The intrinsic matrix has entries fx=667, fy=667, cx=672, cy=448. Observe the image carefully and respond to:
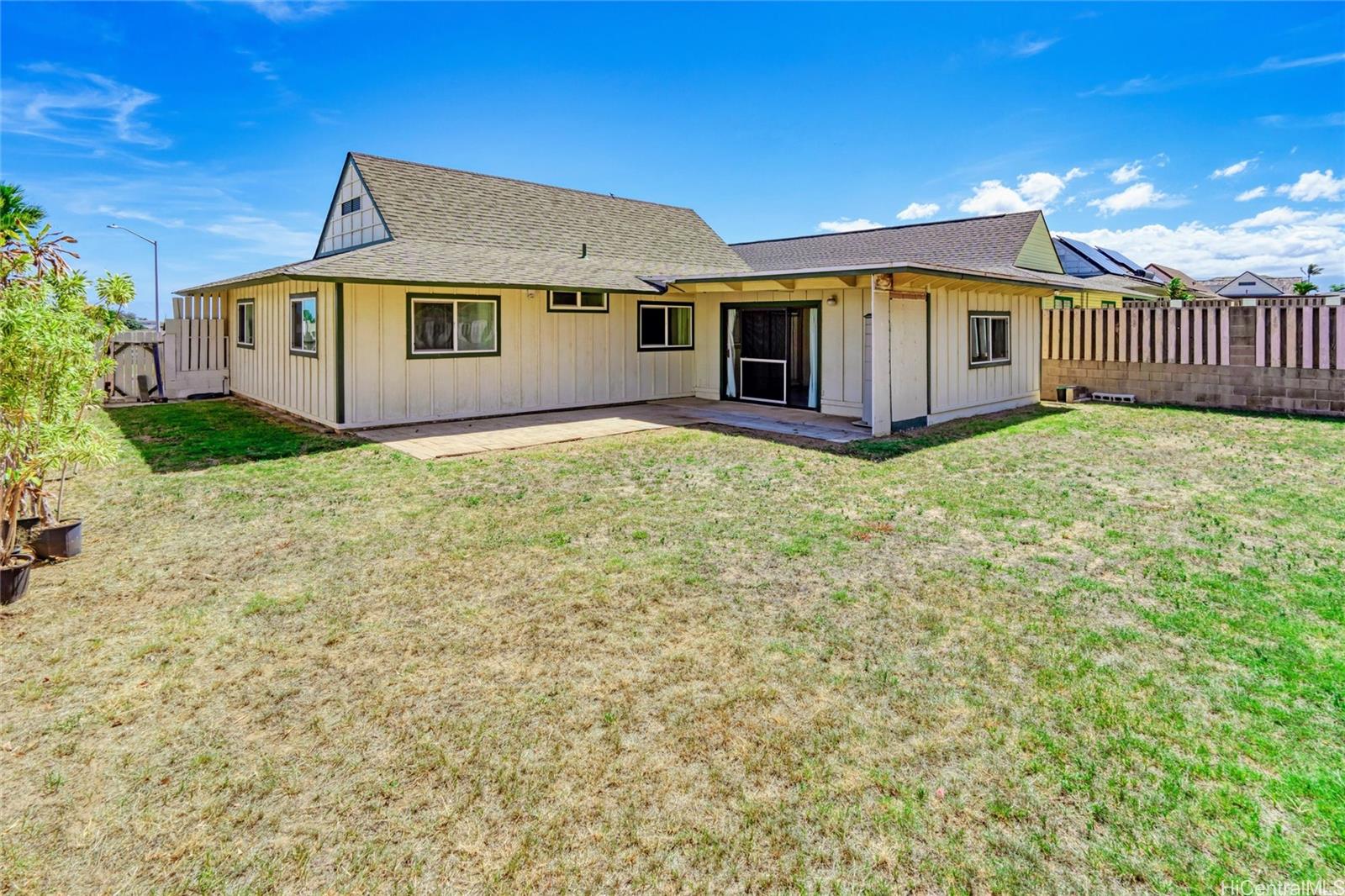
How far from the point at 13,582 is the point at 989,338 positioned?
13948mm

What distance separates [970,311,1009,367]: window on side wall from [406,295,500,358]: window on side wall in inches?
350

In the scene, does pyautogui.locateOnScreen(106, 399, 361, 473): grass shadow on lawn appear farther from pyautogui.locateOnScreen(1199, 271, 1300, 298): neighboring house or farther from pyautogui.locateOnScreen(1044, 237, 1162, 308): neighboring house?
pyautogui.locateOnScreen(1199, 271, 1300, 298): neighboring house

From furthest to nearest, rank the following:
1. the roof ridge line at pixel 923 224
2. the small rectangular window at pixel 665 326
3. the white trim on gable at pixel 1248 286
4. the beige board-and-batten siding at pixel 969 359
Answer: the white trim on gable at pixel 1248 286 → the roof ridge line at pixel 923 224 → the small rectangular window at pixel 665 326 → the beige board-and-batten siding at pixel 969 359

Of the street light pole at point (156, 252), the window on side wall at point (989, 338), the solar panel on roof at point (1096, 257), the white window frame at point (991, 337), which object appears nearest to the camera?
the white window frame at point (991, 337)

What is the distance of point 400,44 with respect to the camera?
14.7 meters

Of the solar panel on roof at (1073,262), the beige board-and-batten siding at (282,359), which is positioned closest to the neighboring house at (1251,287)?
the solar panel on roof at (1073,262)

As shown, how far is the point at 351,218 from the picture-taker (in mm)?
16375

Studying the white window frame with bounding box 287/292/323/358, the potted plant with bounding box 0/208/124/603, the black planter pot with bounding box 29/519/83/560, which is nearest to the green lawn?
the black planter pot with bounding box 29/519/83/560

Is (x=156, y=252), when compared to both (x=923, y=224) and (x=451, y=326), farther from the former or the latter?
(x=923, y=224)

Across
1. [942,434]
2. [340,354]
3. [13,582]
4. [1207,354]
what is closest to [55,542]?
[13,582]

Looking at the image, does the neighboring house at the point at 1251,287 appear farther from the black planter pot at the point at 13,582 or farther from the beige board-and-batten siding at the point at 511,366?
the black planter pot at the point at 13,582

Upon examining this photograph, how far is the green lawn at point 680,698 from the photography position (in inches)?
86.0

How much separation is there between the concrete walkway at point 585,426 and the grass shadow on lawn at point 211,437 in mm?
968

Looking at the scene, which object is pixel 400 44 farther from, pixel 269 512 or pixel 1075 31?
pixel 1075 31
